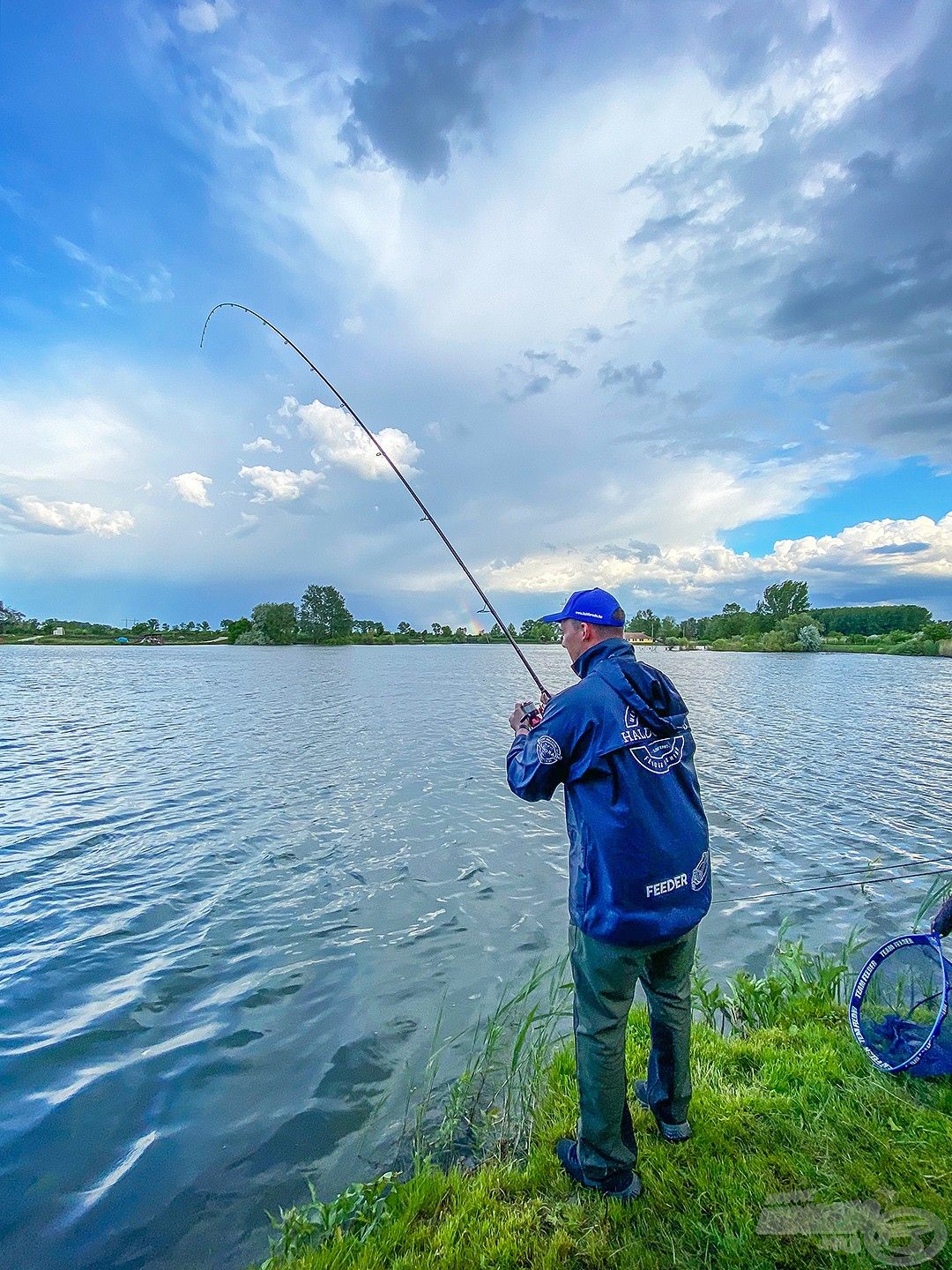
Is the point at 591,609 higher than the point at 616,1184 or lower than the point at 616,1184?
higher

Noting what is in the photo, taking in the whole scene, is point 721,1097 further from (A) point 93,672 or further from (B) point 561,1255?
(A) point 93,672

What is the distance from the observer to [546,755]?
3.81m

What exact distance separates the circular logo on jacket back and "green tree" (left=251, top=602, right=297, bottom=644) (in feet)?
564

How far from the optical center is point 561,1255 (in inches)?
134

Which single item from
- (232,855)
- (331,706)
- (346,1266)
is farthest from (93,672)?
(346,1266)

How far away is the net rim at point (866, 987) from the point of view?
14.8 ft

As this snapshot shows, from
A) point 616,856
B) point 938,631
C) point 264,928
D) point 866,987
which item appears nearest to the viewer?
point 616,856

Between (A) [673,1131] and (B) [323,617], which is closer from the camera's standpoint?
(A) [673,1131]

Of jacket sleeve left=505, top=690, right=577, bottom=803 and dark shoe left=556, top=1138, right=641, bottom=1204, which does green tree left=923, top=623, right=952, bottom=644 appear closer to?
dark shoe left=556, top=1138, right=641, bottom=1204

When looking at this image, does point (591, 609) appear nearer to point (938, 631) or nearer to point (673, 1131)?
point (673, 1131)

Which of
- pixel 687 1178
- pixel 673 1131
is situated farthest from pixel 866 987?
pixel 687 1178

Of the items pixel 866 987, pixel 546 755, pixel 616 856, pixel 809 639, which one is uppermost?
pixel 809 639

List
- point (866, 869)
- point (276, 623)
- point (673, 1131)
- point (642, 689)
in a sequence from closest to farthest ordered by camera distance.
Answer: point (642, 689) < point (673, 1131) < point (866, 869) < point (276, 623)

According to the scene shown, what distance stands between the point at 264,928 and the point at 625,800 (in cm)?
720
